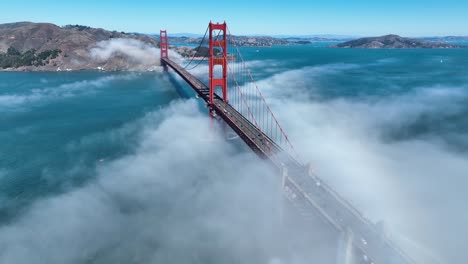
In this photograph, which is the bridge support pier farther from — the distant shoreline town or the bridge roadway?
the distant shoreline town

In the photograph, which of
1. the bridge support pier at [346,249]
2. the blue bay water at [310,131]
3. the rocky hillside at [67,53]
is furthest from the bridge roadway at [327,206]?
the rocky hillside at [67,53]

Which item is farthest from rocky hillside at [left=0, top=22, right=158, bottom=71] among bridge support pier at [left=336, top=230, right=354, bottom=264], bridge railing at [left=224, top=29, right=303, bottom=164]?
bridge support pier at [left=336, top=230, right=354, bottom=264]

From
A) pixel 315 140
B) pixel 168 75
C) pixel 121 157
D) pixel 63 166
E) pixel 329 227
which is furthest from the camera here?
pixel 168 75

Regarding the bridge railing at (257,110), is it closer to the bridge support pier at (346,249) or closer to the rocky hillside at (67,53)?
the bridge support pier at (346,249)

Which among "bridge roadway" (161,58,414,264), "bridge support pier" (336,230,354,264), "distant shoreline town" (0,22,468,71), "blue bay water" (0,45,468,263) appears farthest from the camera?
"distant shoreline town" (0,22,468,71)

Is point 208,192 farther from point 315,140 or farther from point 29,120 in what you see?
point 29,120

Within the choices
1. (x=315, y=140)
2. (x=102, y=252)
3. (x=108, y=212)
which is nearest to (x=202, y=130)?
(x=315, y=140)
